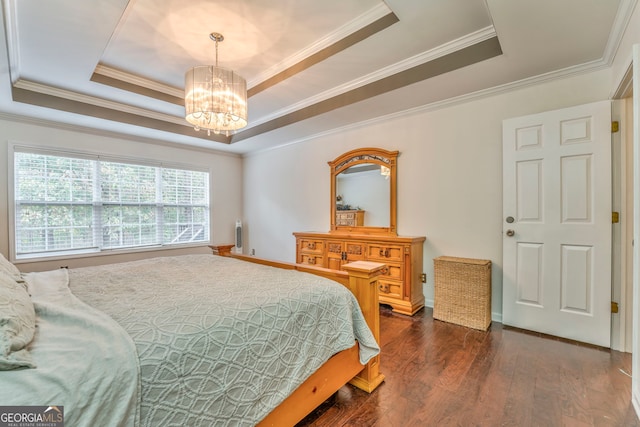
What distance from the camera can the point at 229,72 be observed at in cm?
233

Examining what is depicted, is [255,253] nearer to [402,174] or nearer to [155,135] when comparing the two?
[155,135]

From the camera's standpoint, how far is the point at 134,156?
4211 mm

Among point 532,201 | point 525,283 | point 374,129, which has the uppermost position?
point 374,129

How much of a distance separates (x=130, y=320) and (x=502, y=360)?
7.87 feet

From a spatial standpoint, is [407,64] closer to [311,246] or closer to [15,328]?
[311,246]

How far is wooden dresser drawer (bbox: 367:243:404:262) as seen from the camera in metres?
3.10

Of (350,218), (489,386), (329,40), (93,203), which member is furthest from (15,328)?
(93,203)

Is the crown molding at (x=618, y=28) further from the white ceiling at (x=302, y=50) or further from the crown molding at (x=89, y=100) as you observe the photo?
the crown molding at (x=89, y=100)

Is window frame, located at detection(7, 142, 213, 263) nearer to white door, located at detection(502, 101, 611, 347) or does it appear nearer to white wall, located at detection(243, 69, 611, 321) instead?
white wall, located at detection(243, 69, 611, 321)

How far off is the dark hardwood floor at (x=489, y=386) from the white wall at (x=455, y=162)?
0.69m

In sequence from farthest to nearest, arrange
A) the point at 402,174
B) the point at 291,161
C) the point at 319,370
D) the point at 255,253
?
the point at 255,253
the point at 291,161
the point at 402,174
the point at 319,370

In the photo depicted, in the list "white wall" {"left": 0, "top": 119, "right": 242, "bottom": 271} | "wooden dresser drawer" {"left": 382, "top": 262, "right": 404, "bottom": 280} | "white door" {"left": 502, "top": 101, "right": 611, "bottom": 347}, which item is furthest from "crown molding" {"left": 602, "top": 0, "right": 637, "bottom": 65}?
"white wall" {"left": 0, "top": 119, "right": 242, "bottom": 271}

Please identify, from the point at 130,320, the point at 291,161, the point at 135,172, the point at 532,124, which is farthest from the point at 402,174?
the point at 135,172

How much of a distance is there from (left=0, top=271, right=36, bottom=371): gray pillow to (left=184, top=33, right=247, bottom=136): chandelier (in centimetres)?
165
